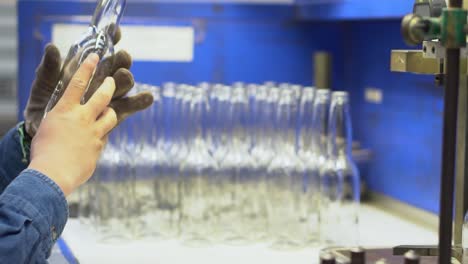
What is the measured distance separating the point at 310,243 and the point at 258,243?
131mm

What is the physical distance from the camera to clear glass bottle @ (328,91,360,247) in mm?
2043

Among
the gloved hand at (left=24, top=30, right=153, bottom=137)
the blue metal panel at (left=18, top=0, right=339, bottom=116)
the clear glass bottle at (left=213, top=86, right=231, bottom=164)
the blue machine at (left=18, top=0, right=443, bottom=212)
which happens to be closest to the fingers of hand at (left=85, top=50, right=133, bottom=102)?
the gloved hand at (left=24, top=30, right=153, bottom=137)

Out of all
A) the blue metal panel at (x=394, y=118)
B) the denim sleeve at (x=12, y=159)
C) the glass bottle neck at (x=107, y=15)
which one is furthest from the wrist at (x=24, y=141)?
the blue metal panel at (x=394, y=118)

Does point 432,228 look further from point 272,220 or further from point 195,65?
point 195,65

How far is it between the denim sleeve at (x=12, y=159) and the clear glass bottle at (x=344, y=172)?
765 mm

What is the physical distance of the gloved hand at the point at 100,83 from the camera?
1.61m

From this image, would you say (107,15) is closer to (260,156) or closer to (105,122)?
(105,122)

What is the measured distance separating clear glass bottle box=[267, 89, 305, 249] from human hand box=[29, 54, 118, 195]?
0.79 metres

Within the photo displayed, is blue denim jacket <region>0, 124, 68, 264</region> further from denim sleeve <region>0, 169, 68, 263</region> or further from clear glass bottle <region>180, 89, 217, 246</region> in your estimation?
clear glass bottle <region>180, 89, 217, 246</region>

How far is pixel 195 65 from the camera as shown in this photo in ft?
9.24

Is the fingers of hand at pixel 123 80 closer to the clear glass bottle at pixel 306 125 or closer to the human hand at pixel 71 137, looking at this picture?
the human hand at pixel 71 137

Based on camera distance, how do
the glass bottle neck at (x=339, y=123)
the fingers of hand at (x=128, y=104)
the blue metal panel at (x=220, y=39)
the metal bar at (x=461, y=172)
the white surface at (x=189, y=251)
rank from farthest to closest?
the blue metal panel at (x=220, y=39), the glass bottle neck at (x=339, y=123), the white surface at (x=189, y=251), the fingers of hand at (x=128, y=104), the metal bar at (x=461, y=172)

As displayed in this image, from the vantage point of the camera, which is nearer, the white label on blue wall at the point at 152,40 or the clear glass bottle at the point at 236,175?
the clear glass bottle at the point at 236,175

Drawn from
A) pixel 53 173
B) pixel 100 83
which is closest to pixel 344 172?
pixel 100 83
